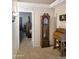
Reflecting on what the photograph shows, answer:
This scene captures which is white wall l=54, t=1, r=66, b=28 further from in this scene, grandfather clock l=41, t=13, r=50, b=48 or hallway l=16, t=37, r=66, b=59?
hallway l=16, t=37, r=66, b=59

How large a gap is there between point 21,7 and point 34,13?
2.52 feet

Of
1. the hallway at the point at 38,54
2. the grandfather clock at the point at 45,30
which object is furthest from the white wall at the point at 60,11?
the hallway at the point at 38,54

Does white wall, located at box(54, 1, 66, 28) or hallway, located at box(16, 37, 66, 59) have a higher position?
white wall, located at box(54, 1, 66, 28)

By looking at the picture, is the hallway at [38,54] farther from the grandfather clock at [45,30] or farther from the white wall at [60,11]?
the white wall at [60,11]

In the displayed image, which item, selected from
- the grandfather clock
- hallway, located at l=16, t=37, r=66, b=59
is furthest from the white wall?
hallway, located at l=16, t=37, r=66, b=59

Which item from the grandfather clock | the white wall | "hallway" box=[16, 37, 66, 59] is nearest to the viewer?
"hallway" box=[16, 37, 66, 59]

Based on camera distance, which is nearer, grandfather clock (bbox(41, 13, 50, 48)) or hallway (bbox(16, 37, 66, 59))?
hallway (bbox(16, 37, 66, 59))

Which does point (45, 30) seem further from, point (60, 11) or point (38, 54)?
point (38, 54)
